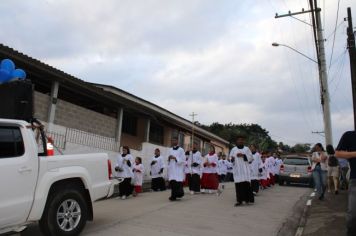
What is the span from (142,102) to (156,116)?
146 cm

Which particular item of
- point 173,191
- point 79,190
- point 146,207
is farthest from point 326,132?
point 79,190

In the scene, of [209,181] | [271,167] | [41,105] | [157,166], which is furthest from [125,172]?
[271,167]

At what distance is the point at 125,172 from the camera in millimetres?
15180

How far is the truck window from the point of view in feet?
21.6

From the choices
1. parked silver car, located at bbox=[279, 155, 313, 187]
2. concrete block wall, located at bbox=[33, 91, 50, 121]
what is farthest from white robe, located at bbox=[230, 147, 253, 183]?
parked silver car, located at bbox=[279, 155, 313, 187]

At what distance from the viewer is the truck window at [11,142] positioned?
6.59 m

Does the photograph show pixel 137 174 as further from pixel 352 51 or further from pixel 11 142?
pixel 352 51

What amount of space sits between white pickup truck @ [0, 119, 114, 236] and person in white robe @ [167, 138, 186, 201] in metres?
5.51

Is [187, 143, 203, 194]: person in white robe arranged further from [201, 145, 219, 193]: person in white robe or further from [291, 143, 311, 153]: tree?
[291, 143, 311, 153]: tree

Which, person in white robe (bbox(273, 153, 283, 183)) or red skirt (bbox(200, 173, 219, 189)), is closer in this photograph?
red skirt (bbox(200, 173, 219, 189))

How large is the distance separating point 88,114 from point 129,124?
6.02 m

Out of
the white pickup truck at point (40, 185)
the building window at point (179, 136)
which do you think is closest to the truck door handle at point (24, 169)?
the white pickup truck at point (40, 185)

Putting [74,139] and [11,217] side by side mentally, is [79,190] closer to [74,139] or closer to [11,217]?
[11,217]

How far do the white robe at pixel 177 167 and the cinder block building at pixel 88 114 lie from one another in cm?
347
